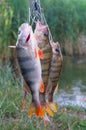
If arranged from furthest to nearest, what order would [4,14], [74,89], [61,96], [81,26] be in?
1. [81,26]
2. [4,14]
3. [74,89]
4. [61,96]

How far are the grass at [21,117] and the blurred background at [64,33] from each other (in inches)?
90.7

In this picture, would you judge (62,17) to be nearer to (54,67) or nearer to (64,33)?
(64,33)

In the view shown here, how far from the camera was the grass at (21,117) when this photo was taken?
5.12 meters

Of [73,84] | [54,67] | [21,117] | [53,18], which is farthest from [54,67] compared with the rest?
[53,18]

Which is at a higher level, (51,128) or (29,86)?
(29,86)

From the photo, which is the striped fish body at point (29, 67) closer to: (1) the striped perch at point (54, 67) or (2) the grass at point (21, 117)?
(1) the striped perch at point (54, 67)

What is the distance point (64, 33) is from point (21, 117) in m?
7.52

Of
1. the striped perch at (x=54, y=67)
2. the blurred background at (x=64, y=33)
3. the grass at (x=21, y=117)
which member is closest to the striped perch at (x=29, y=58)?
the striped perch at (x=54, y=67)

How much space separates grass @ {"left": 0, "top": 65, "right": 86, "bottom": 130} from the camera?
5.12 meters

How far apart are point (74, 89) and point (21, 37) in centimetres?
712

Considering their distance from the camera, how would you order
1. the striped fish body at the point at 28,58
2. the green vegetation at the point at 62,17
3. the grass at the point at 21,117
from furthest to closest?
the green vegetation at the point at 62,17 → the grass at the point at 21,117 → the striped fish body at the point at 28,58

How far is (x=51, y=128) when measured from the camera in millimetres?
5383

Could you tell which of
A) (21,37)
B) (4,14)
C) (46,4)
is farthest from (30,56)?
(46,4)

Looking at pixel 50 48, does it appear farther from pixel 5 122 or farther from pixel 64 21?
pixel 64 21
